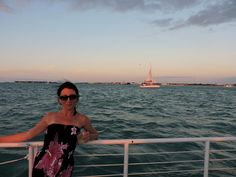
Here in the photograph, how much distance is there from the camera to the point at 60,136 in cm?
304

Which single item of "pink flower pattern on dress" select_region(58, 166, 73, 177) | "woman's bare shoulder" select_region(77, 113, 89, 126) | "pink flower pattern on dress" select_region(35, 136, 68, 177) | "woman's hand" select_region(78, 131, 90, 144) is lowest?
"pink flower pattern on dress" select_region(58, 166, 73, 177)

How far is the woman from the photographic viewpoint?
3.03 m

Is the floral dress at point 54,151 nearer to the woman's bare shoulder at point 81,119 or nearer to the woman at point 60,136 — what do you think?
the woman at point 60,136

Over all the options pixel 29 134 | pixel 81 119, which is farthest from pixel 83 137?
pixel 29 134

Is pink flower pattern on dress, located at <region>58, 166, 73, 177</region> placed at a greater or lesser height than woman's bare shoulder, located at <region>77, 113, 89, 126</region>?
lesser

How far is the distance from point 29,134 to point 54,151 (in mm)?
306

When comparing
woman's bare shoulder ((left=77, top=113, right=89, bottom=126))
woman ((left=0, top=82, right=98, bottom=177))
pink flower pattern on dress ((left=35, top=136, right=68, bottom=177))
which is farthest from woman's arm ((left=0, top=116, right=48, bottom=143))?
woman's bare shoulder ((left=77, top=113, right=89, bottom=126))

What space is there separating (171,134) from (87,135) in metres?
12.5

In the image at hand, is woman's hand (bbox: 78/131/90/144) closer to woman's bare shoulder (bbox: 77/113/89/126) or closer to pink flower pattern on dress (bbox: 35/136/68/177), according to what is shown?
woman's bare shoulder (bbox: 77/113/89/126)

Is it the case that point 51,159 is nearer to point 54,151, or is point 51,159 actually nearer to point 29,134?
point 54,151

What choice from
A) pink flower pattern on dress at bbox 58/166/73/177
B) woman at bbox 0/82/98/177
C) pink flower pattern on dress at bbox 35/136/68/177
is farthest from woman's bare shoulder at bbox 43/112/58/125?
pink flower pattern on dress at bbox 58/166/73/177

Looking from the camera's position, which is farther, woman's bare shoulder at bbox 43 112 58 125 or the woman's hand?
the woman's hand

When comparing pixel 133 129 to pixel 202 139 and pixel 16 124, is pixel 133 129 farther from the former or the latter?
pixel 202 139

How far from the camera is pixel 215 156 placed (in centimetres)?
1046
